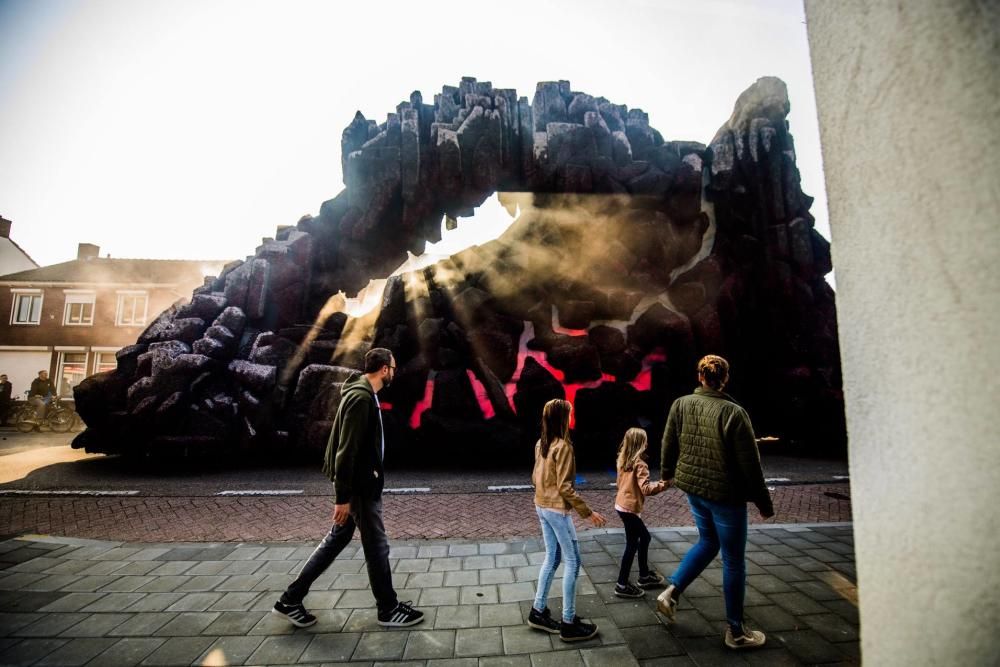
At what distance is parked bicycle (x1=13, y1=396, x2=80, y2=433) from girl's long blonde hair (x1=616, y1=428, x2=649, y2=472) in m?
20.4

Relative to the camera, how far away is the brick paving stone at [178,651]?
2.82 meters

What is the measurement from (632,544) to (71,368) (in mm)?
33948

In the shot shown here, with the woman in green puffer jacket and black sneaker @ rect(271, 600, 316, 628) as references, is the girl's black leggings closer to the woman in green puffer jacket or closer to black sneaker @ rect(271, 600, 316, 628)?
the woman in green puffer jacket

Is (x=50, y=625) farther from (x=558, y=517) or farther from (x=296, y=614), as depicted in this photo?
(x=558, y=517)

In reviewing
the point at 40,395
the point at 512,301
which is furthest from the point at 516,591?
the point at 40,395

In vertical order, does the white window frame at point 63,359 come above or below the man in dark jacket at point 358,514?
above

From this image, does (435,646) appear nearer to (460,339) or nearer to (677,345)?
(460,339)

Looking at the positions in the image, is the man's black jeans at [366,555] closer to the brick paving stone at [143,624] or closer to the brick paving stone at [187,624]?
the brick paving stone at [187,624]

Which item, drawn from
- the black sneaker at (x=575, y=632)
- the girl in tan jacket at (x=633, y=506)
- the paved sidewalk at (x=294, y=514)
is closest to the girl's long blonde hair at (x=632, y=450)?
the girl in tan jacket at (x=633, y=506)

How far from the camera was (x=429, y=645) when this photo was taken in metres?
2.96

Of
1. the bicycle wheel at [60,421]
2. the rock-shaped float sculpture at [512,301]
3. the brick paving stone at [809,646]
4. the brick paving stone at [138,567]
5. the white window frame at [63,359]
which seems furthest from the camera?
the white window frame at [63,359]

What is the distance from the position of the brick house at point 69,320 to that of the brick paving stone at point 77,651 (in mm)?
28090

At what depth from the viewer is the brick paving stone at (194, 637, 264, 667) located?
2.81 m

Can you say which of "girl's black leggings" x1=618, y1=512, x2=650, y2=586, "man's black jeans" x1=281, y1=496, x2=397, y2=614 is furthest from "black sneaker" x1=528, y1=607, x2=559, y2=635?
"man's black jeans" x1=281, y1=496, x2=397, y2=614
